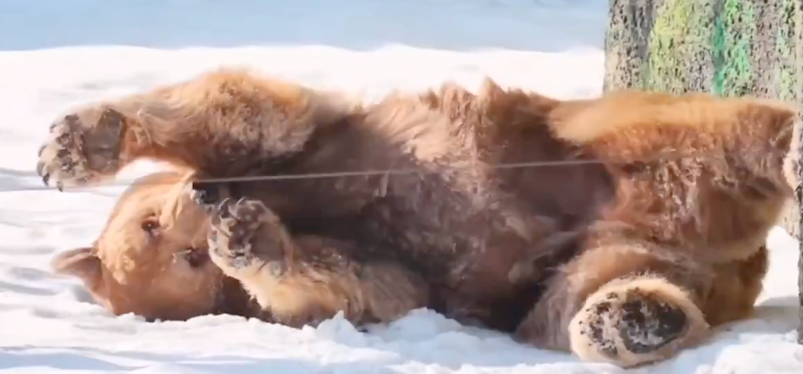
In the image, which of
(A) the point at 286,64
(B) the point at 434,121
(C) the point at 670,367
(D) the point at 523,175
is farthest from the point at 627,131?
(A) the point at 286,64

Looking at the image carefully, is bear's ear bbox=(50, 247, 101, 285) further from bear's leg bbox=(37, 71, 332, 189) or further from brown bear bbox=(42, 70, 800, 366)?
bear's leg bbox=(37, 71, 332, 189)

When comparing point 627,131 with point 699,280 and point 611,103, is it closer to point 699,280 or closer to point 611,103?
point 611,103

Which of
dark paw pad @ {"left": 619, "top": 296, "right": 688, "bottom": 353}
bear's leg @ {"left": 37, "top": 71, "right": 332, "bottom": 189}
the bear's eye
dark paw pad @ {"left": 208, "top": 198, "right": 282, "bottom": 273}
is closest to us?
dark paw pad @ {"left": 619, "top": 296, "right": 688, "bottom": 353}

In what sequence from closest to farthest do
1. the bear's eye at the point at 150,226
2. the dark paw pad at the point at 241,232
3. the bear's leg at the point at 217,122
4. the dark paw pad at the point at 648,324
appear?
the dark paw pad at the point at 648,324 < the dark paw pad at the point at 241,232 < the bear's leg at the point at 217,122 < the bear's eye at the point at 150,226

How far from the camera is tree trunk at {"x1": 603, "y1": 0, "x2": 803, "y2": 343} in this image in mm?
1848

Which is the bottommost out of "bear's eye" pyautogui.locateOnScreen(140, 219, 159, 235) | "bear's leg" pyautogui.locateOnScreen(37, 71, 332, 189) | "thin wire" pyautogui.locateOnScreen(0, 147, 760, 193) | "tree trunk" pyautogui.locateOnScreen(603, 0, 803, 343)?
"bear's eye" pyautogui.locateOnScreen(140, 219, 159, 235)

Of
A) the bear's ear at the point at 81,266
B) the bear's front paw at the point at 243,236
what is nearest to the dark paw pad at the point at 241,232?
the bear's front paw at the point at 243,236

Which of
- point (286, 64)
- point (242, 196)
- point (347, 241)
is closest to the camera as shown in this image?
point (242, 196)

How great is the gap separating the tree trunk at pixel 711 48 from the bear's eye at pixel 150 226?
3.42 feet

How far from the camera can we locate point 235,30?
10.3 ft

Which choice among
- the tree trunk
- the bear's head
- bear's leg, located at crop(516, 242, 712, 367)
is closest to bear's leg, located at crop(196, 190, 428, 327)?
the bear's head

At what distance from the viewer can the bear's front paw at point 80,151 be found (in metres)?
1.67

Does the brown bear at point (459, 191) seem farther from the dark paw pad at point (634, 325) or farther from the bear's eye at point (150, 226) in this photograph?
the dark paw pad at point (634, 325)

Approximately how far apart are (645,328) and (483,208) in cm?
41
